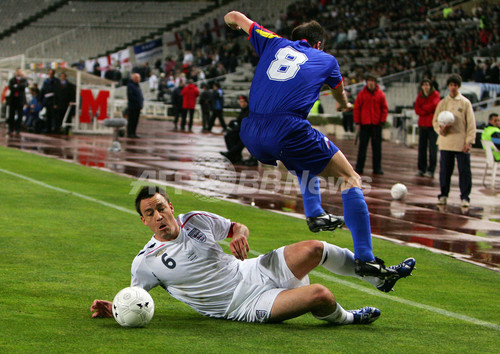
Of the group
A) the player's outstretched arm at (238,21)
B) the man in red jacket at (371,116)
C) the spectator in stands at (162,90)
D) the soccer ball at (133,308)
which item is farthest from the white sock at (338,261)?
the spectator in stands at (162,90)

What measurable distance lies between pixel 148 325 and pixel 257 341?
897 mm

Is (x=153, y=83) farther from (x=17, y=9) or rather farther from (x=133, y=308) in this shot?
(x=133, y=308)

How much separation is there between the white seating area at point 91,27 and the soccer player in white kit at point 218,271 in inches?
2181

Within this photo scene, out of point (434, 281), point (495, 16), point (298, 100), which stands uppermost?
point (495, 16)

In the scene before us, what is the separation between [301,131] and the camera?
21.7ft

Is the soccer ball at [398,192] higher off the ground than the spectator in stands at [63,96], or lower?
lower

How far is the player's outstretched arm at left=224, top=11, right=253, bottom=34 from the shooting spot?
722 cm

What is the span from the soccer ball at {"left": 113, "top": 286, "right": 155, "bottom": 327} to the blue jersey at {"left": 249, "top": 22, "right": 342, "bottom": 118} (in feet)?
6.30

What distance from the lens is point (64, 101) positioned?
2859cm

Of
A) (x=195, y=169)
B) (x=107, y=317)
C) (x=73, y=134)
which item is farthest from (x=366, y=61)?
(x=107, y=317)

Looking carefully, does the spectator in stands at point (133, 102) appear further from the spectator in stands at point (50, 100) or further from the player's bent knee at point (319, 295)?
the player's bent knee at point (319, 295)

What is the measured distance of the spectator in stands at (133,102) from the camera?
2817cm

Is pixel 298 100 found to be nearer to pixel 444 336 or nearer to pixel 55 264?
pixel 444 336

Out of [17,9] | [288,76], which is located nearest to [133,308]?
[288,76]
